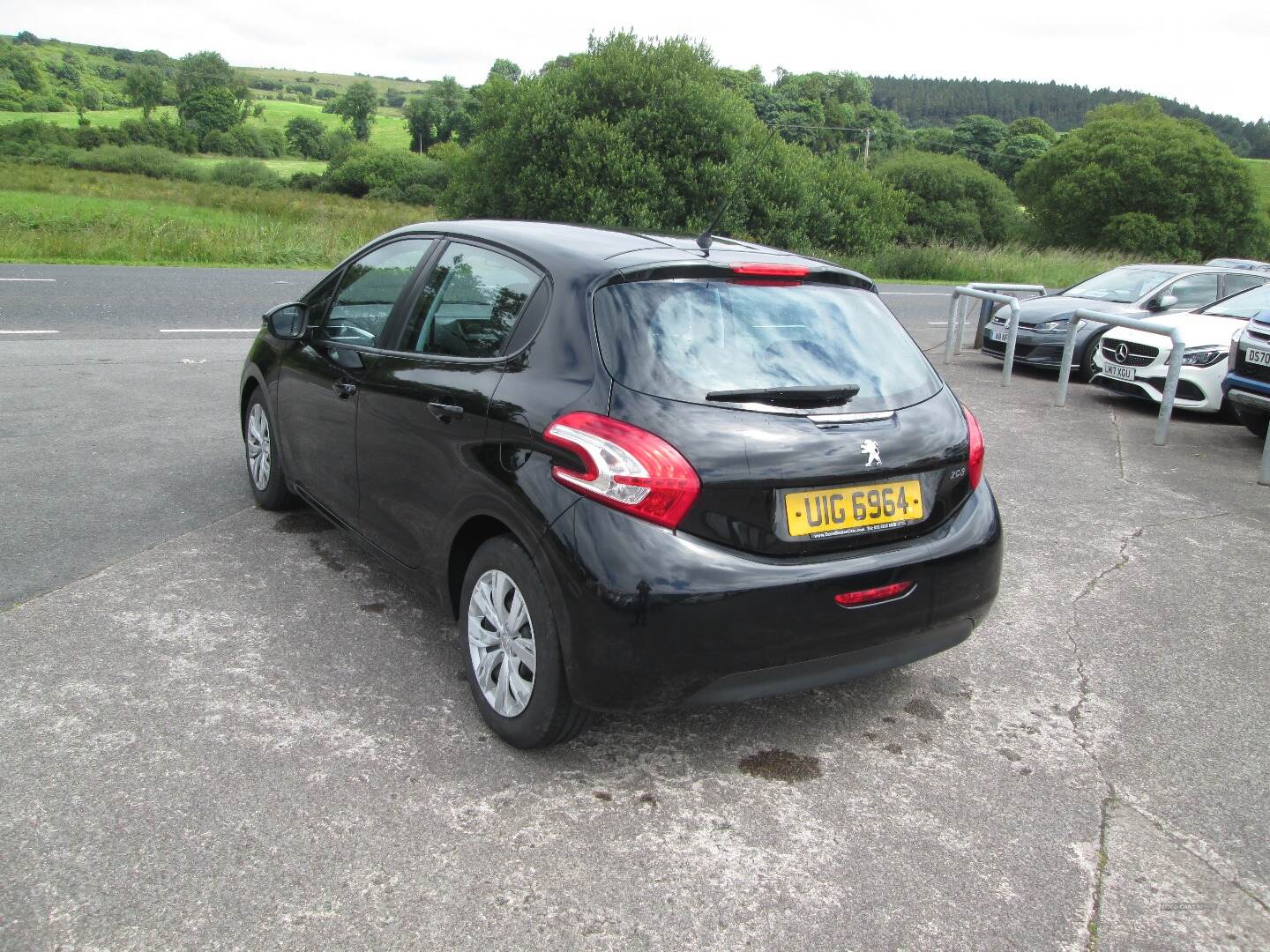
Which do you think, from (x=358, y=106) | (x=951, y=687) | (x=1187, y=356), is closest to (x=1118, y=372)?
(x=1187, y=356)

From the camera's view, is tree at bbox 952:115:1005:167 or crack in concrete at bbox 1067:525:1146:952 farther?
tree at bbox 952:115:1005:167

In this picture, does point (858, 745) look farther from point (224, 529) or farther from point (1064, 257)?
point (1064, 257)

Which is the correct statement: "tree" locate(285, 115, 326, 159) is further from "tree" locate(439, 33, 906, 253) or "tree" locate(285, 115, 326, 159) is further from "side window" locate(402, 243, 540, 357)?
"side window" locate(402, 243, 540, 357)

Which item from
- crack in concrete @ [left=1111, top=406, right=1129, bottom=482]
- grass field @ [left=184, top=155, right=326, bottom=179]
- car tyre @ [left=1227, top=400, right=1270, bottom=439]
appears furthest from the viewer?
grass field @ [left=184, top=155, right=326, bottom=179]

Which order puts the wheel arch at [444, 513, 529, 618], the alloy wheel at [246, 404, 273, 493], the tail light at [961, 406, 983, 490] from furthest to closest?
the alloy wheel at [246, 404, 273, 493], the tail light at [961, 406, 983, 490], the wheel arch at [444, 513, 529, 618]

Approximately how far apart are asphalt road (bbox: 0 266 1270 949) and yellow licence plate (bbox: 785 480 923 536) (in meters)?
0.81

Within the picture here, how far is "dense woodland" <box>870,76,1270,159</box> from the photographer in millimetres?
135750

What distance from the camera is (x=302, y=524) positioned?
5.36m

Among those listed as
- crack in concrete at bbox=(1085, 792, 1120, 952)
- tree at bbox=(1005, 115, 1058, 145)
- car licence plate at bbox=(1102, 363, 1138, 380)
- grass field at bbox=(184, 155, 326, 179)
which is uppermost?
tree at bbox=(1005, 115, 1058, 145)

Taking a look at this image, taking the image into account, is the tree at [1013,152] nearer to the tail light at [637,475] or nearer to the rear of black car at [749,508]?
the rear of black car at [749,508]

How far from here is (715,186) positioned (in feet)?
74.0

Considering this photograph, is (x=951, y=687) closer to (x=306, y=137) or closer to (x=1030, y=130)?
(x=306, y=137)

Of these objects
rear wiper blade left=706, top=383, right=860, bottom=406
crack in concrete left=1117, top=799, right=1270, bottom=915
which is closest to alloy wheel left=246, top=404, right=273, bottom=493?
rear wiper blade left=706, top=383, right=860, bottom=406

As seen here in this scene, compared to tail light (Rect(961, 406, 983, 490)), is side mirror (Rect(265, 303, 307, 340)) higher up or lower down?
higher up
